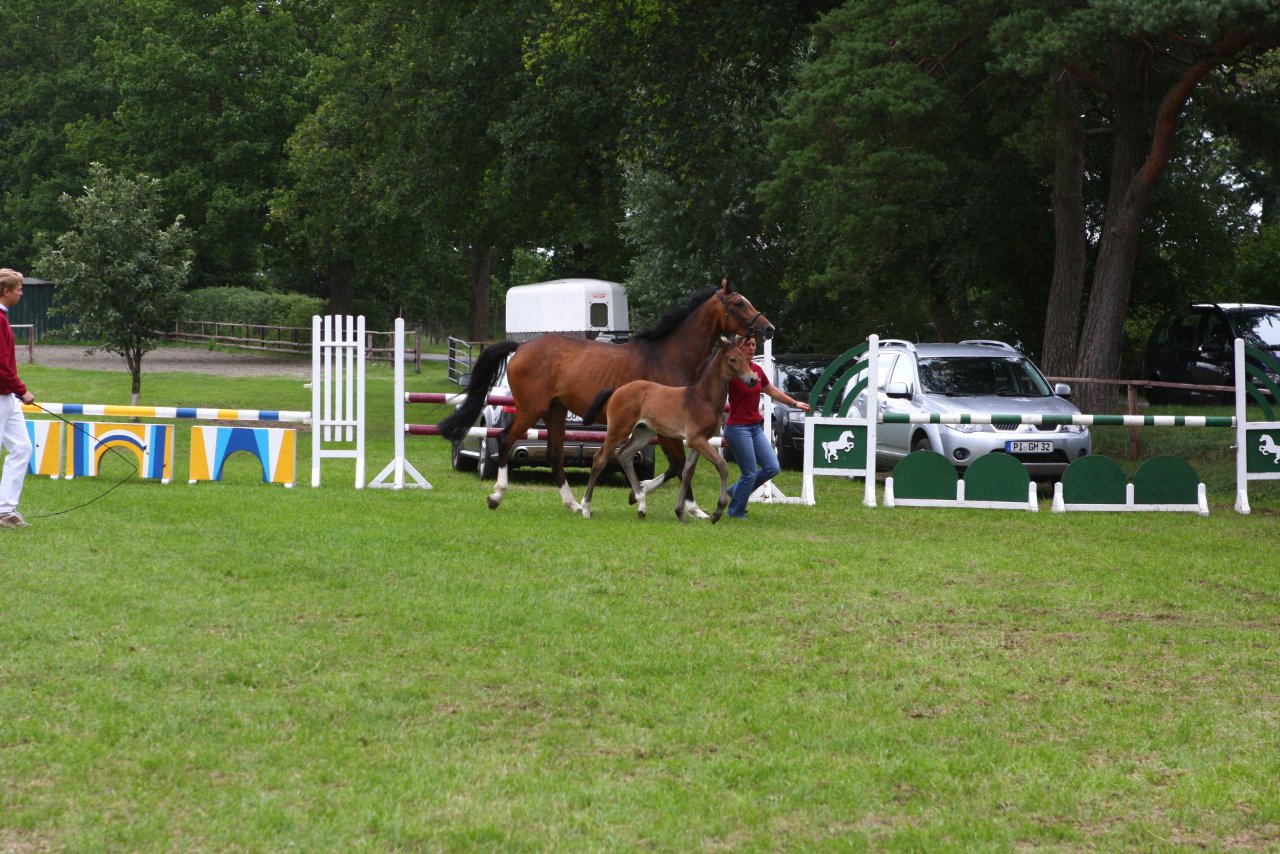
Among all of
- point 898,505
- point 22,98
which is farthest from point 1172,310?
point 22,98

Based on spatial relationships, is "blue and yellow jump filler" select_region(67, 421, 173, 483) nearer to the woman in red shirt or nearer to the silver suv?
the woman in red shirt

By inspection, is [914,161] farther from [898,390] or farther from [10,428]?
[10,428]

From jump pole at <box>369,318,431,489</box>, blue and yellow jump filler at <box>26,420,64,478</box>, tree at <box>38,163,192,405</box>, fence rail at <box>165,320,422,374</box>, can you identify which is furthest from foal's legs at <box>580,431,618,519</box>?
fence rail at <box>165,320,422,374</box>

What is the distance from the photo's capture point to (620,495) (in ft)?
53.2

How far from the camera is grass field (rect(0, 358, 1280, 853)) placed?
5.11 meters

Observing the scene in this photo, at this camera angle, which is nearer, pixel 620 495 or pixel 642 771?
pixel 642 771

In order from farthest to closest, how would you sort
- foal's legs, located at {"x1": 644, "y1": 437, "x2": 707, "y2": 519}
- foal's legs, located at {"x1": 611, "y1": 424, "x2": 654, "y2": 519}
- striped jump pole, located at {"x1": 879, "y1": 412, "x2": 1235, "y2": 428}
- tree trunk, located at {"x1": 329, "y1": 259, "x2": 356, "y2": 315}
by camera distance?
tree trunk, located at {"x1": 329, "y1": 259, "x2": 356, "y2": 315} < striped jump pole, located at {"x1": 879, "y1": 412, "x2": 1235, "y2": 428} < foal's legs, located at {"x1": 644, "y1": 437, "x2": 707, "y2": 519} < foal's legs, located at {"x1": 611, "y1": 424, "x2": 654, "y2": 519}

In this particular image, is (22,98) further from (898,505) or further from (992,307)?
(898,505)

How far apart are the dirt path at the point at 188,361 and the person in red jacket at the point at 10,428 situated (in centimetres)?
3543

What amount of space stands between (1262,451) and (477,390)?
27.4 feet

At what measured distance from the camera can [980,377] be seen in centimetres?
1833

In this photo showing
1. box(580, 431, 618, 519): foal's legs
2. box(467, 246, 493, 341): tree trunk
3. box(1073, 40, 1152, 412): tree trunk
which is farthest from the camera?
box(467, 246, 493, 341): tree trunk

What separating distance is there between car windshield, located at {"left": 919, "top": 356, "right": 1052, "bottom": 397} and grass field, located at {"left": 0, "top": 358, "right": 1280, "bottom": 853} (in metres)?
5.69

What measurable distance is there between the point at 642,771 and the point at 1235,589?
6051mm
